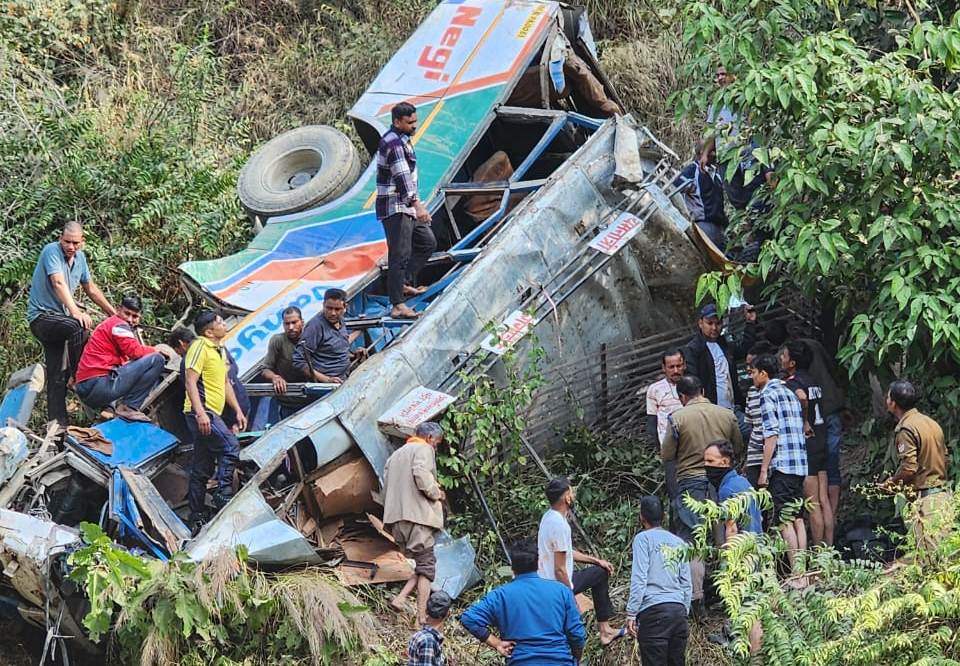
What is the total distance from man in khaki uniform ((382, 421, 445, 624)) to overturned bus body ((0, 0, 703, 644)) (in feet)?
1.00

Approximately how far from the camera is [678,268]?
10.8 metres

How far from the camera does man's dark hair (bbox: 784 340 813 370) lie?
9.34m

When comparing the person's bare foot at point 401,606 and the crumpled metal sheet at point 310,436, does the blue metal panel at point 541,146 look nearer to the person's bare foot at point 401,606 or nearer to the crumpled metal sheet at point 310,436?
the crumpled metal sheet at point 310,436

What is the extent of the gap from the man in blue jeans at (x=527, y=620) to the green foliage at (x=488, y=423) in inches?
87.2

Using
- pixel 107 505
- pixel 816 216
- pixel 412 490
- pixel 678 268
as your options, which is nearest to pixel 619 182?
pixel 678 268

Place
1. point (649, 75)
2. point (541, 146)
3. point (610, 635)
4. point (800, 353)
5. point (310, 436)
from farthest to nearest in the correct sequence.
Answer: point (649, 75), point (541, 146), point (800, 353), point (310, 436), point (610, 635)

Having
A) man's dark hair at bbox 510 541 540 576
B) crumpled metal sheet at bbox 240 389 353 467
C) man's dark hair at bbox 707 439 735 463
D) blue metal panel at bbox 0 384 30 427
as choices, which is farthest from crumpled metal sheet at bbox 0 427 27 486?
man's dark hair at bbox 707 439 735 463

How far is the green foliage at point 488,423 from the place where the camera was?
9391mm

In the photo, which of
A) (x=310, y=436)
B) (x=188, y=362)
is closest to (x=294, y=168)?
(x=188, y=362)

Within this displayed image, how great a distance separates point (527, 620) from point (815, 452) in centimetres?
305

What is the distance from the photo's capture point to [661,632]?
299 inches

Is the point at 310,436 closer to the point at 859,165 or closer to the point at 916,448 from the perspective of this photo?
the point at 916,448

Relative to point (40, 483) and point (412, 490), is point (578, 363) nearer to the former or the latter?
point (412, 490)

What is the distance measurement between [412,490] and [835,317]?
3219mm
